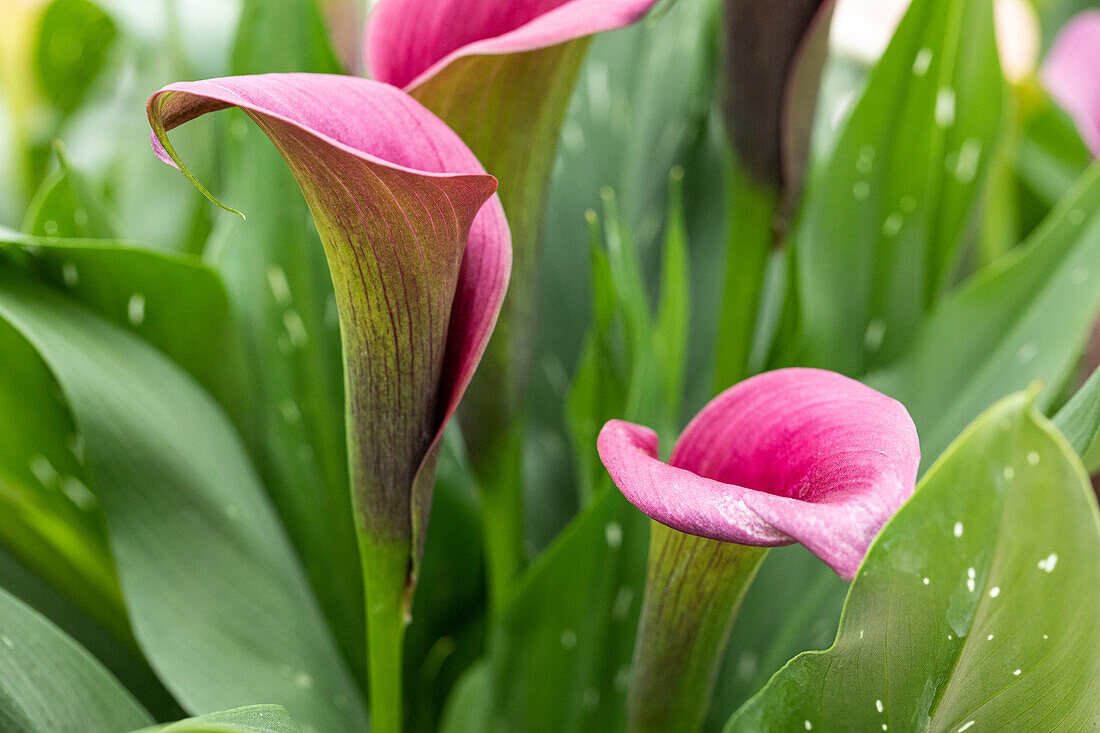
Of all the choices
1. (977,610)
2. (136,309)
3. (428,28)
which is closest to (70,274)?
(136,309)

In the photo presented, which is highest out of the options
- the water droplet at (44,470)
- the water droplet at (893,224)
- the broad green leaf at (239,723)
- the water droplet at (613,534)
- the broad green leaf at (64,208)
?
the broad green leaf at (64,208)

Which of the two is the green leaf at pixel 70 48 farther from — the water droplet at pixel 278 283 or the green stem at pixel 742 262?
the green stem at pixel 742 262

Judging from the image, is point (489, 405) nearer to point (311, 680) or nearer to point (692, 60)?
point (311, 680)

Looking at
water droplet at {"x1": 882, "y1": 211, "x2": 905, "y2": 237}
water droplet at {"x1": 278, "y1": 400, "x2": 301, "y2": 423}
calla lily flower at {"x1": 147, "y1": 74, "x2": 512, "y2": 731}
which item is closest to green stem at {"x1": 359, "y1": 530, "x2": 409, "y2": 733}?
calla lily flower at {"x1": 147, "y1": 74, "x2": 512, "y2": 731}

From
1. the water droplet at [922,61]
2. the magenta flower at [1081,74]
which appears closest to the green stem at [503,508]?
the water droplet at [922,61]

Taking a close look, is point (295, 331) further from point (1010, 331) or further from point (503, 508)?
point (1010, 331)

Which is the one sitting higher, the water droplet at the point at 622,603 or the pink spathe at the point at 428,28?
the pink spathe at the point at 428,28

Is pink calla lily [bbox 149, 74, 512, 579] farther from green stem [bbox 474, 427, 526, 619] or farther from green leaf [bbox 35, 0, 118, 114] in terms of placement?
green leaf [bbox 35, 0, 118, 114]

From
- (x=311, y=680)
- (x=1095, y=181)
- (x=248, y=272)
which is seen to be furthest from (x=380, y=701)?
(x=1095, y=181)
